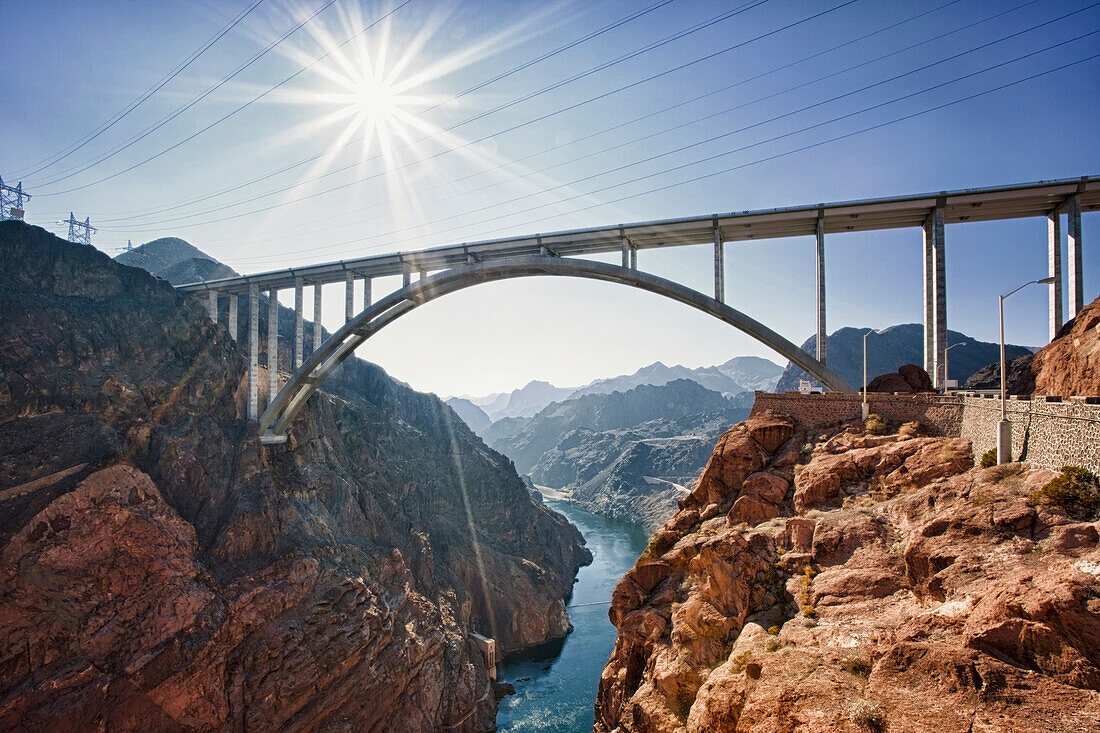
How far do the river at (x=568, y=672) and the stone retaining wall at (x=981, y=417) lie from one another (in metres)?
23.0

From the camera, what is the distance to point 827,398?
17.0 metres

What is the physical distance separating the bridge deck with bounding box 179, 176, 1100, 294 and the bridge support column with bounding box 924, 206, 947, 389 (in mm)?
910

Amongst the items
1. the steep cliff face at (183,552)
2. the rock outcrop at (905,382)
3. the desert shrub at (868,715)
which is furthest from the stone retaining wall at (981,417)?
the steep cliff face at (183,552)

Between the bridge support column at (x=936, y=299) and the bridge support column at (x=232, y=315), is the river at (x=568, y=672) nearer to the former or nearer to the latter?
the bridge support column at (x=936, y=299)

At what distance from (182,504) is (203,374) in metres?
9.08

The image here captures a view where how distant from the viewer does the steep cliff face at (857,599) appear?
20.4 feet

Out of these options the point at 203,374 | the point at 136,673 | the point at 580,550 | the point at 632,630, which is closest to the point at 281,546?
the point at 136,673

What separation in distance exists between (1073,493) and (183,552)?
28.4 meters

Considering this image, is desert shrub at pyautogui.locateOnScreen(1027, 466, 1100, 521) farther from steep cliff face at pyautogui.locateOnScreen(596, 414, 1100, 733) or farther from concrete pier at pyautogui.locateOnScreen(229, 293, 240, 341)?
concrete pier at pyautogui.locateOnScreen(229, 293, 240, 341)

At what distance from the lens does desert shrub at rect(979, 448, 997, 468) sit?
10924 mm

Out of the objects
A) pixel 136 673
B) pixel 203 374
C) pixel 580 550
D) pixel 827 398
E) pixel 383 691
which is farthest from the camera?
pixel 580 550

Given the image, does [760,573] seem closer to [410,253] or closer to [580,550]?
[410,253]

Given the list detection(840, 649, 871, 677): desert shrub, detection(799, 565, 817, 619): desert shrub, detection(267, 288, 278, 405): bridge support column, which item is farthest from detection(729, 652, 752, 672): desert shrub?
detection(267, 288, 278, 405): bridge support column

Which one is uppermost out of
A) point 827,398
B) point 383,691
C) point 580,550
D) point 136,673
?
point 827,398
